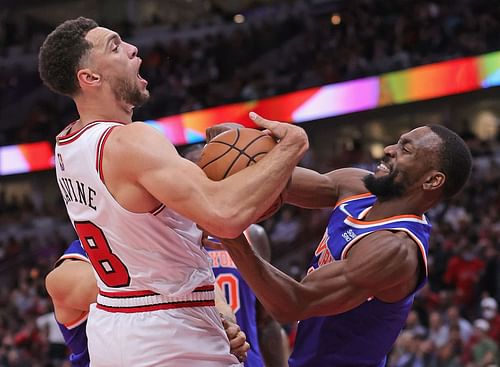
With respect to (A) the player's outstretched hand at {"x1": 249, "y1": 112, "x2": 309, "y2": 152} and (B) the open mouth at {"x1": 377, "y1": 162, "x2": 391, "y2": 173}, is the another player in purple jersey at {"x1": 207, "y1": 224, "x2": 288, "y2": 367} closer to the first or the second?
(B) the open mouth at {"x1": 377, "y1": 162, "x2": 391, "y2": 173}

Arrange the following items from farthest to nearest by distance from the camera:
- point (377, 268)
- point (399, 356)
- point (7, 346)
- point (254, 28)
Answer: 1. point (254, 28)
2. point (7, 346)
3. point (399, 356)
4. point (377, 268)

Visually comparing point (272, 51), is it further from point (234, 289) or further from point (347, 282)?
point (347, 282)

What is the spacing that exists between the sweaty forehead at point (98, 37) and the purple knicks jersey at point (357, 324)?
1.37 m

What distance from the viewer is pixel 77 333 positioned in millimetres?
4023

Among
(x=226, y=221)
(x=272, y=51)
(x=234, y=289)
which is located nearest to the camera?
(x=226, y=221)

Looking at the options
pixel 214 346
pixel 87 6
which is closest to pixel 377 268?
pixel 214 346

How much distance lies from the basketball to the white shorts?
0.45m

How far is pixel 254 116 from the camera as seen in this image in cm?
298

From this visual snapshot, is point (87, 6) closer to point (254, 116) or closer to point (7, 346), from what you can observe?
point (7, 346)

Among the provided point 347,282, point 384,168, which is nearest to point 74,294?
point 347,282

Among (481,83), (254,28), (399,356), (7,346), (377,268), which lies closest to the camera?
(377,268)

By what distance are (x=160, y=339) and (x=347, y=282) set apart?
87cm

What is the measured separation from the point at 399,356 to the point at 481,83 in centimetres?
714

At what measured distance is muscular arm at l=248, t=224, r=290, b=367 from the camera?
5.11 m
